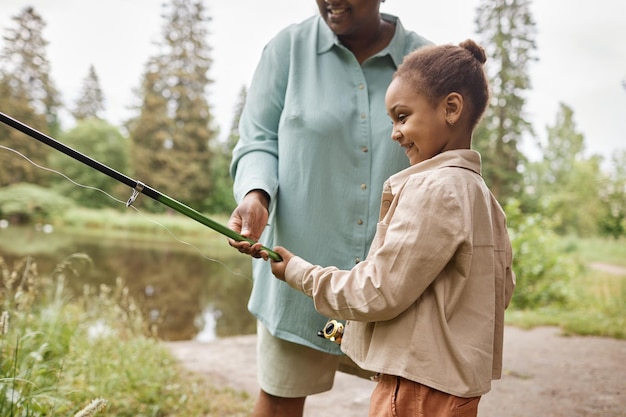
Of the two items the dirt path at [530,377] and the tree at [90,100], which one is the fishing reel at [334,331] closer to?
the dirt path at [530,377]

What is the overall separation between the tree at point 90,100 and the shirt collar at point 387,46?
31589mm

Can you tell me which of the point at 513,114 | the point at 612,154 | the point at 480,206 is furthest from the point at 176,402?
the point at 612,154

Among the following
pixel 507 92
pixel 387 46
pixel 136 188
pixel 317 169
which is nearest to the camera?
pixel 136 188

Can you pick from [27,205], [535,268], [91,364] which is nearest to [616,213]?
[535,268]

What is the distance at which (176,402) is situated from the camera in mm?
3441

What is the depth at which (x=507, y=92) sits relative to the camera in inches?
627

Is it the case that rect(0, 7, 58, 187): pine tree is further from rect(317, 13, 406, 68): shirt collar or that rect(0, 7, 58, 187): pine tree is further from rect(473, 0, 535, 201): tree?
rect(317, 13, 406, 68): shirt collar

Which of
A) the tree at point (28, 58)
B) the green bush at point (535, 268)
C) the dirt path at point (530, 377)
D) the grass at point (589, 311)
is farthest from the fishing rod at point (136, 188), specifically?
the tree at point (28, 58)

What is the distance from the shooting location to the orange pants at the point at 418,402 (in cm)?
120

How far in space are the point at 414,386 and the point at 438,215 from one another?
0.38 meters

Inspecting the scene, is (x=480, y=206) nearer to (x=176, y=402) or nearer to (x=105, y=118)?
(x=176, y=402)

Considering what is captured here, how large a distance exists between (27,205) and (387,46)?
1908 cm

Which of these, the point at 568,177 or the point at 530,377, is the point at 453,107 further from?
the point at 568,177

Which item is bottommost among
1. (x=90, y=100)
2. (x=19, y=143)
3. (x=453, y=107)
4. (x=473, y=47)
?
(x=19, y=143)
